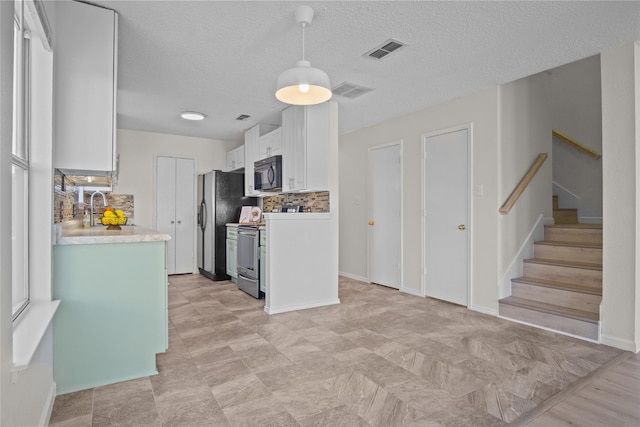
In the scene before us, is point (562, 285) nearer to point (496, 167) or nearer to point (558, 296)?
point (558, 296)

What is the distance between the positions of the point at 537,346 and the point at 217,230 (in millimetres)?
4573

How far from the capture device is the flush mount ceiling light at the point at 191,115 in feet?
16.0

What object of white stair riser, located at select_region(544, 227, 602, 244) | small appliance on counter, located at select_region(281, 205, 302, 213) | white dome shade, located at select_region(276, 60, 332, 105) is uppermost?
white dome shade, located at select_region(276, 60, 332, 105)

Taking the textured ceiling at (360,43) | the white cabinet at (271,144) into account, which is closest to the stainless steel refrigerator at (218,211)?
the white cabinet at (271,144)

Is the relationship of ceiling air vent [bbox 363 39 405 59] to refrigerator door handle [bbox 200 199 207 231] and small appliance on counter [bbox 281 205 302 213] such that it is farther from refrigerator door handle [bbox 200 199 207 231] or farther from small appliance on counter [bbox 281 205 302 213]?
refrigerator door handle [bbox 200 199 207 231]

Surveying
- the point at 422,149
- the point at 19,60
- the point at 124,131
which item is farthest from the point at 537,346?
the point at 124,131

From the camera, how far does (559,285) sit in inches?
142

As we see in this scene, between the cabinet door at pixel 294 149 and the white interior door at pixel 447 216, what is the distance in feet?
5.25

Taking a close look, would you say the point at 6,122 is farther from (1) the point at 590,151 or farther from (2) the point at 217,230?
(1) the point at 590,151

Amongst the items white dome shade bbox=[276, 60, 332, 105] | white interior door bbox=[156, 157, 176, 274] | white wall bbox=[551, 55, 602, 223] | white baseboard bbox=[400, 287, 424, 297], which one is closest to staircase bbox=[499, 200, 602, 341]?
white baseboard bbox=[400, 287, 424, 297]

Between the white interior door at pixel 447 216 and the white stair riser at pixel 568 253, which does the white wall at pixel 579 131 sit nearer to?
the white stair riser at pixel 568 253

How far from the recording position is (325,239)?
429 centimetres

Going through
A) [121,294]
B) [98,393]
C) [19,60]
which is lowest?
[98,393]

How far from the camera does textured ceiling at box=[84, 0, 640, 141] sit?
2412 millimetres
